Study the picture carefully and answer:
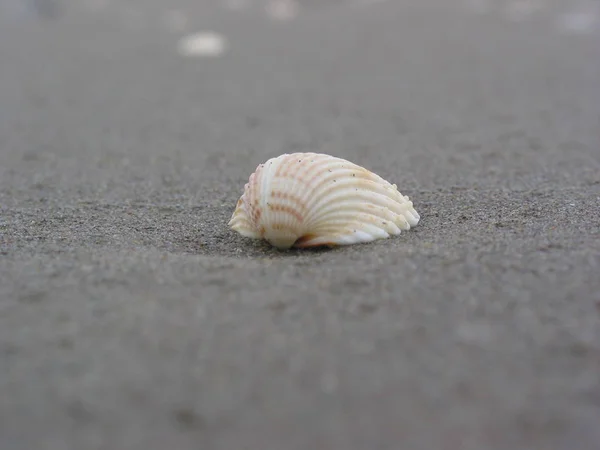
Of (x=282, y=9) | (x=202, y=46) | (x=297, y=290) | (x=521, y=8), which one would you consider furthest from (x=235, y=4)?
(x=297, y=290)

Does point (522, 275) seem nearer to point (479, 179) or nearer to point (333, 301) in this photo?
point (333, 301)

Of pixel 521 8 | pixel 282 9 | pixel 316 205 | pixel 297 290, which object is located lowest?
pixel 297 290

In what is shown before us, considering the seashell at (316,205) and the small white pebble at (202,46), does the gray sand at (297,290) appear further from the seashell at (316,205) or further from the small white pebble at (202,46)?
the small white pebble at (202,46)

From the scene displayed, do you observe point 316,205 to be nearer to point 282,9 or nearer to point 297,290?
point 297,290

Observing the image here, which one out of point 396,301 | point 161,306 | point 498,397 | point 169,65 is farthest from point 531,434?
point 169,65

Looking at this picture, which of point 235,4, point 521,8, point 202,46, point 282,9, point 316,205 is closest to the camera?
point 316,205

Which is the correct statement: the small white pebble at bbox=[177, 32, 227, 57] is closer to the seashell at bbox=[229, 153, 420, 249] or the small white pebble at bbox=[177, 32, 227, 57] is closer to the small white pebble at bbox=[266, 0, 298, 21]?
the small white pebble at bbox=[266, 0, 298, 21]

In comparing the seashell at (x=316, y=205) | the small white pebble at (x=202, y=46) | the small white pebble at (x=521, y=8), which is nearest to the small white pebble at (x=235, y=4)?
the small white pebble at (x=202, y=46)

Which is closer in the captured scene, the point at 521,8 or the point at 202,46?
the point at 202,46
